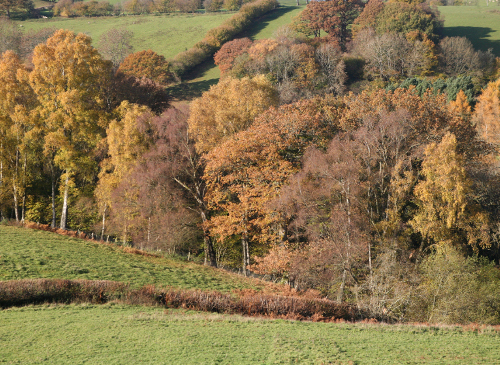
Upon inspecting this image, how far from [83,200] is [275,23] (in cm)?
10725

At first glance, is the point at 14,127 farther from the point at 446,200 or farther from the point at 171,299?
the point at 446,200

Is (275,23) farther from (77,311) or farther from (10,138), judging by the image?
(77,311)

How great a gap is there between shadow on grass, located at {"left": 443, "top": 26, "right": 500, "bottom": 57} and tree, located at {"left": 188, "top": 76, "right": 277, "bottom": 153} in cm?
9317

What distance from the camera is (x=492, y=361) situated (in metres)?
12.6

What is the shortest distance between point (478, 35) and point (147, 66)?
94.8 metres

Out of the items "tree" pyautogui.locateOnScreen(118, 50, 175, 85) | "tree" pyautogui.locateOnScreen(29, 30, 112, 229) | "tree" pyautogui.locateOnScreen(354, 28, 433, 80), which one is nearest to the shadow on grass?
"tree" pyautogui.locateOnScreen(354, 28, 433, 80)

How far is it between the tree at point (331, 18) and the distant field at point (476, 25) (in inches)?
1171

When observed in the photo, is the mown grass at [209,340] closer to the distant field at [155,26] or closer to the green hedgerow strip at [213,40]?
the green hedgerow strip at [213,40]

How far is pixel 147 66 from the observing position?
297 ft

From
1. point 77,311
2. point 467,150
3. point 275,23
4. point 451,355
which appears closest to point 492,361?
point 451,355

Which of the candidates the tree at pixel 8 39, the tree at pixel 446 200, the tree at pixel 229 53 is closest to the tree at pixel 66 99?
the tree at pixel 446 200

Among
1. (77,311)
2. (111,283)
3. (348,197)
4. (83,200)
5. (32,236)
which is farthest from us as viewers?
(83,200)

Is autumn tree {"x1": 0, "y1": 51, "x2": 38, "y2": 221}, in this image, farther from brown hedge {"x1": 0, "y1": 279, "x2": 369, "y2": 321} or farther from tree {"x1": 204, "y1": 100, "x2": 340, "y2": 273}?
brown hedge {"x1": 0, "y1": 279, "x2": 369, "y2": 321}

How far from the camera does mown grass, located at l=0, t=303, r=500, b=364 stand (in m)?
12.5
